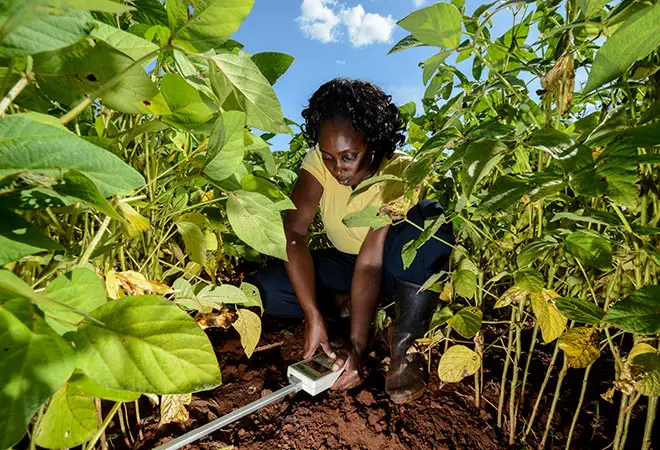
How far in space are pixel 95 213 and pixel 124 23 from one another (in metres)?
0.32

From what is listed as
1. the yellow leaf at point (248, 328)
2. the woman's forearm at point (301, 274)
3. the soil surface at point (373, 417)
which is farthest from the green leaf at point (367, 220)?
the woman's forearm at point (301, 274)

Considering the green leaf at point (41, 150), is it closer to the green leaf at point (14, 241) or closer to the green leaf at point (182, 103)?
the green leaf at point (14, 241)

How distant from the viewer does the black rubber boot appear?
1.01 metres

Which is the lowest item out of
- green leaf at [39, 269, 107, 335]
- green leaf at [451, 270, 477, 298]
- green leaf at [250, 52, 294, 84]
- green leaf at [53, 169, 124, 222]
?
green leaf at [39, 269, 107, 335]

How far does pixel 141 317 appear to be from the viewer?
0.90ft

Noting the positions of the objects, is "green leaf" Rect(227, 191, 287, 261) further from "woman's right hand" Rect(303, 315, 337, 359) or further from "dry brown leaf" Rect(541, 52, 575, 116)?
"woman's right hand" Rect(303, 315, 337, 359)

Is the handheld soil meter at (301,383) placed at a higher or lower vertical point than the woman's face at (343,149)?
lower

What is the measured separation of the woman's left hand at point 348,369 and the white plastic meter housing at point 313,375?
0.06 feet

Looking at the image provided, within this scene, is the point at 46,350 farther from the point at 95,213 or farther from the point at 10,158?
the point at 95,213

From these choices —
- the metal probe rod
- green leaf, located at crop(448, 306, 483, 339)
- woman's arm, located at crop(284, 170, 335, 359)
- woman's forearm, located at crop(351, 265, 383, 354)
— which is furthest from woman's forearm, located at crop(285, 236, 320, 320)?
green leaf, located at crop(448, 306, 483, 339)

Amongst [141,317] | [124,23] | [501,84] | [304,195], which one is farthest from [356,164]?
[141,317]

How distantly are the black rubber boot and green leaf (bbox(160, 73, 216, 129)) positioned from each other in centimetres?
87

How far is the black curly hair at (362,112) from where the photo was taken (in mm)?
1306

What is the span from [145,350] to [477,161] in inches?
15.1
